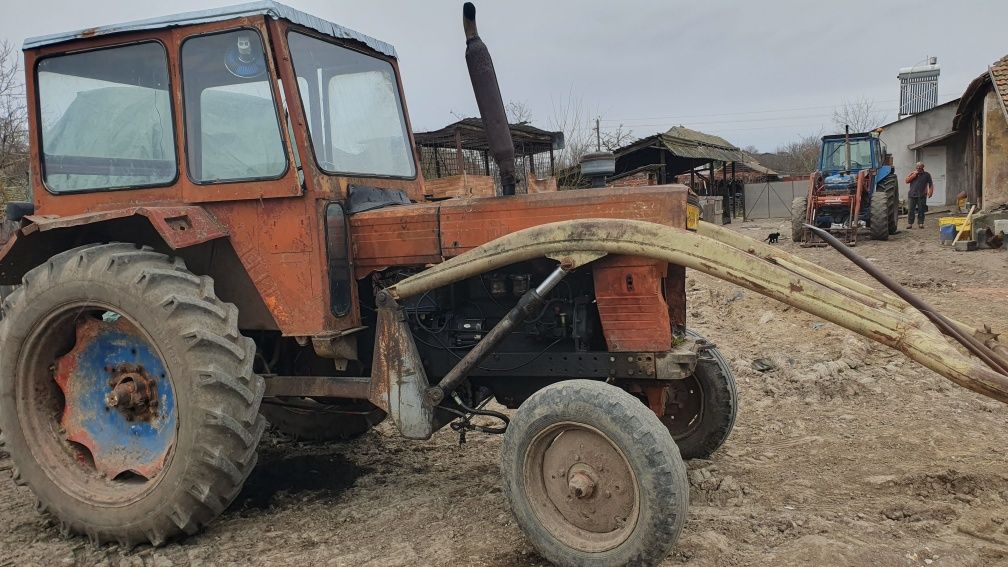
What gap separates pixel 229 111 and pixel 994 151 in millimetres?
A: 18702

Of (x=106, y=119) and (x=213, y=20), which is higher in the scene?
(x=213, y=20)

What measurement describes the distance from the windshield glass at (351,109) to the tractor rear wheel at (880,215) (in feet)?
44.5

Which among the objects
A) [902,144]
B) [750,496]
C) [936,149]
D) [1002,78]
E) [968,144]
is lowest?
[750,496]

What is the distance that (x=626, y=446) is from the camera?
2750 mm

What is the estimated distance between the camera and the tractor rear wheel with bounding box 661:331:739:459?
3.94 meters

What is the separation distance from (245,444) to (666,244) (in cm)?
206

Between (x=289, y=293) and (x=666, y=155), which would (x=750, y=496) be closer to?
(x=289, y=293)

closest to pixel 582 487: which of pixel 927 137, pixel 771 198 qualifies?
pixel 927 137

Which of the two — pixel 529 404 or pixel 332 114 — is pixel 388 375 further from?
pixel 332 114

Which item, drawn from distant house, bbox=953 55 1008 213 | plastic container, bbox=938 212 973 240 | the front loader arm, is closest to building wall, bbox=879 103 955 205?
distant house, bbox=953 55 1008 213

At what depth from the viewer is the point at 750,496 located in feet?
11.6

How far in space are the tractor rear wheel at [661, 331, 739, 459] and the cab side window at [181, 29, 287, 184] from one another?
2465 mm

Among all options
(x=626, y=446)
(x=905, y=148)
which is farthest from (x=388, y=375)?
(x=905, y=148)

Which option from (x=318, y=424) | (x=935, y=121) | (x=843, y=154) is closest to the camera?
(x=318, y=424)
